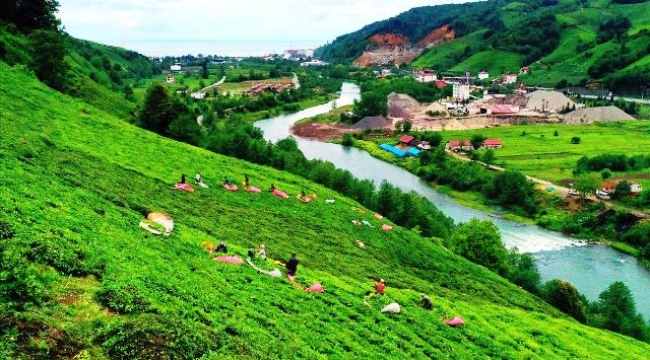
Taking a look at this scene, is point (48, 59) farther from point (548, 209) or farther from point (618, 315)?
point (548, 209)

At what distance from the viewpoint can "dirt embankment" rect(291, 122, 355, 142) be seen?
166500mm

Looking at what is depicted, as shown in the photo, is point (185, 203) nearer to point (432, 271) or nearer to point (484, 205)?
point (432, 271)

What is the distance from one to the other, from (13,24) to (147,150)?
138ft

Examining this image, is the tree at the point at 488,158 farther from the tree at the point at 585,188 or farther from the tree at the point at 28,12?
the tree at the point at 28,12

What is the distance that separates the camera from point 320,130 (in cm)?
17362

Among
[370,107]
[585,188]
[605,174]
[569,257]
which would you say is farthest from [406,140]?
[569,257]

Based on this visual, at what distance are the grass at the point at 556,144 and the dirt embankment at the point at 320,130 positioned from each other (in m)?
31.6

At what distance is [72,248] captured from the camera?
23188mm

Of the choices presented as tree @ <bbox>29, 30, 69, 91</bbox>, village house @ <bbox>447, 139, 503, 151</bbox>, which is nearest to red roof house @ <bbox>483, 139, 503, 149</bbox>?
village house @ <bbox>447, 139, 503, 151</bbox>

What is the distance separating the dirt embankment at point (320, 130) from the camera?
546ft

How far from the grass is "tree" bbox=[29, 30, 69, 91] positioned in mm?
89010

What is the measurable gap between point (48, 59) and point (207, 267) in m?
49.6

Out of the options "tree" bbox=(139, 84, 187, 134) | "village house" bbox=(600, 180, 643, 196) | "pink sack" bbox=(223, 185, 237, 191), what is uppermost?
"tree" bbox=(139, 84, 187, 134)

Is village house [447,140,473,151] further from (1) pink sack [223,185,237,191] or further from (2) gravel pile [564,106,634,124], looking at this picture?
(1) pink sack [223,185,237,191]
